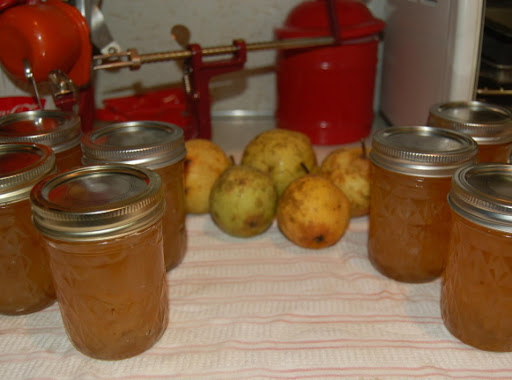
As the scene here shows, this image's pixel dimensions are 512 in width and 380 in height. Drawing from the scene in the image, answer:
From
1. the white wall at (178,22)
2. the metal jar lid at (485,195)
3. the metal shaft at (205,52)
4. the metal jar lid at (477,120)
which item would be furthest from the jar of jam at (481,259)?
the white wall at (178,22)

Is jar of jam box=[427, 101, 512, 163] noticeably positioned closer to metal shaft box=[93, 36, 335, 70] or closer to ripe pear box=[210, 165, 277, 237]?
ripe pear box=[210, 165, 277, 237]

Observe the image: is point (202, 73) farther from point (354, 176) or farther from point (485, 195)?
point (485, 195)

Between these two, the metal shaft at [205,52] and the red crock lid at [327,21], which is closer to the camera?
the metal shaft at [205,52]

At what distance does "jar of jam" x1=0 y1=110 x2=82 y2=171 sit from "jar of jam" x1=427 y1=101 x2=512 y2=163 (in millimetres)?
565

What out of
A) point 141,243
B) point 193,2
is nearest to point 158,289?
point 141,243

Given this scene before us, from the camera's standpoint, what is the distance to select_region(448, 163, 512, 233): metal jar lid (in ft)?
1.67

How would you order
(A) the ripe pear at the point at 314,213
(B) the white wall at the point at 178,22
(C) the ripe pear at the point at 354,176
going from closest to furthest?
(A) the ripe pear at the point at 314,213
(C) the ripe pear at the point at 354,176
(B) the white wall at the point at 178,22

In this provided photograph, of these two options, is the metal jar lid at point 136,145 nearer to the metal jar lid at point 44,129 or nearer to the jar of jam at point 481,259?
the metal jar lid at point 44,129

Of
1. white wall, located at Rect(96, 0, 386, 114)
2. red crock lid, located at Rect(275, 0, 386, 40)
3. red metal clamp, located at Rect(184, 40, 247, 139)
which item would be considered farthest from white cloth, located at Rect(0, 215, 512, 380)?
white wall, located at Rect(96, 0, 386, 114)

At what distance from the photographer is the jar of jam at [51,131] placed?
0.70 meters

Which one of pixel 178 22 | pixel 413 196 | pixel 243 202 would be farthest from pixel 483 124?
pixel 178 22

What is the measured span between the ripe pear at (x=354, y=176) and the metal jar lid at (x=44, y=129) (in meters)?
0.46

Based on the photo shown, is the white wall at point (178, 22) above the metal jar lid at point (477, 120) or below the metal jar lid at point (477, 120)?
above

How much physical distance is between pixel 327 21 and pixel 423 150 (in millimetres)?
615
